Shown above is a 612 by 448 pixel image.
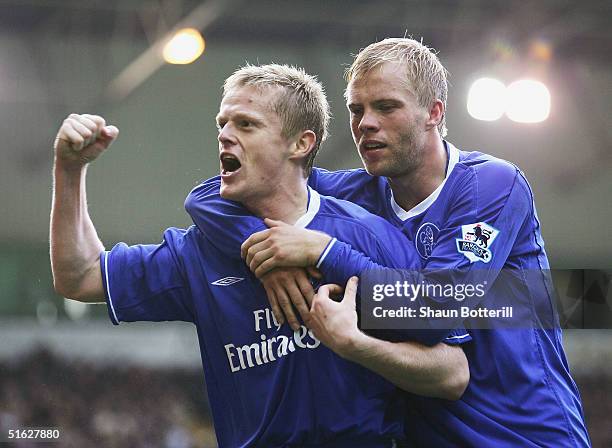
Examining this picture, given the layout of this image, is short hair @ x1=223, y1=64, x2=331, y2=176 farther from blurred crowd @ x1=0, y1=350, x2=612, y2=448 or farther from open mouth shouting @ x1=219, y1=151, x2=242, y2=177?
blurred crowd @ x1=0, y1=350, x2=612, y2=448

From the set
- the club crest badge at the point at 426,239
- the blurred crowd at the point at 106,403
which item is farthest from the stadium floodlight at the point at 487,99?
the club crest badge at the point at 426,239

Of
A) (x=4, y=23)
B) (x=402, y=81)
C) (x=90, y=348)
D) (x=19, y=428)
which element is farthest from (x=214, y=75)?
(x=402, y=81)

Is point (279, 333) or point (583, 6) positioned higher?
point (583, 6)

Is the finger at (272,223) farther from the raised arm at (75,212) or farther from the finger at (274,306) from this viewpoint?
the raised arm at (75,212)

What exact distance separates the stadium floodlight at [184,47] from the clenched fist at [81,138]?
196 centimetres

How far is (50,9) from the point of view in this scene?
142 inches

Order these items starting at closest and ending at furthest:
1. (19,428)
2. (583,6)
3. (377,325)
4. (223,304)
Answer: (377,325), (223,304), (19,428), (583,6)

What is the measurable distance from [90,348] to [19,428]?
55 cm

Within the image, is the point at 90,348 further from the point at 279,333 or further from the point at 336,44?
the point at 279,333

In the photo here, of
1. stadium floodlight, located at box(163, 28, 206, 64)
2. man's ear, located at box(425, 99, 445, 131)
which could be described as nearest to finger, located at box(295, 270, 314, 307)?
man's ear, located at box(425, 99, 445, 131)

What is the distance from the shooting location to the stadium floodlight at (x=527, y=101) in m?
3.87

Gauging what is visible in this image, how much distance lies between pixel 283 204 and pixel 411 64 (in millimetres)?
389

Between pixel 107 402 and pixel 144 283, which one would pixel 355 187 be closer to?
pixel 144 283

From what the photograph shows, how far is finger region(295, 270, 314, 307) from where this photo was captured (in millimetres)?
1670
